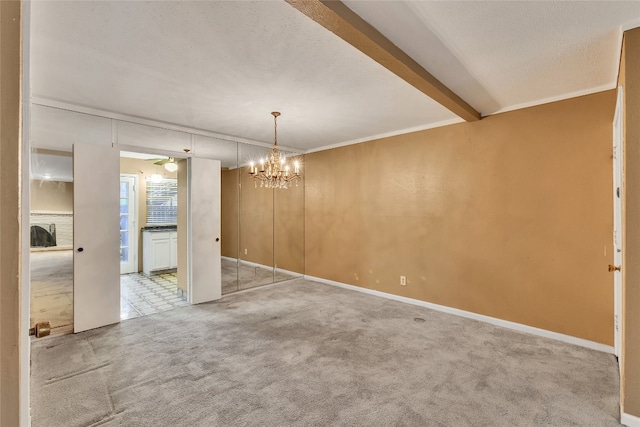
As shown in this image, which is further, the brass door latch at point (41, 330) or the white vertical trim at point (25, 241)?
the brass door latch at point (41, 330)

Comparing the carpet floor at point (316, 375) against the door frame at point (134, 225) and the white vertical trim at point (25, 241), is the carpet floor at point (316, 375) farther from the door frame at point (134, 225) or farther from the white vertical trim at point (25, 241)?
the door frame at point (134, 225)

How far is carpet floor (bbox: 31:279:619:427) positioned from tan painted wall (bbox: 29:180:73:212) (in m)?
1.43

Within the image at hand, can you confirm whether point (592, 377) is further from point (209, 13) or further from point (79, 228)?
point (79, 228)

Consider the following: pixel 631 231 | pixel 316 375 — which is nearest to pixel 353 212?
pixel 316 375

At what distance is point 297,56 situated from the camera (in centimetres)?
237

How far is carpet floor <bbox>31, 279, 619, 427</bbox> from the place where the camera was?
2047 millimetres

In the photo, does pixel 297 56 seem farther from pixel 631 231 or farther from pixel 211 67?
pixel 631 231

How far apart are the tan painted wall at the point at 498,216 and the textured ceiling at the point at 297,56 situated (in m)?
0.45

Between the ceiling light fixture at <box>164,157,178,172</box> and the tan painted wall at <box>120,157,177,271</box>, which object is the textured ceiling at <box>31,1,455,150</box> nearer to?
the ceiling light fixture at <box>164,157,178,172</box>

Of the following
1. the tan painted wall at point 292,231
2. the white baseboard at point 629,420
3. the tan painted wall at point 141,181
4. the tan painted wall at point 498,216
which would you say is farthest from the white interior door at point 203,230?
the white baseboard at point 629,420

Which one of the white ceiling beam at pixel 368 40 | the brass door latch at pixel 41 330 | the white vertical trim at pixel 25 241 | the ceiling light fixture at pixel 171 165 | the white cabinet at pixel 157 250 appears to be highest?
the white ceiling beam at pixel 368 40

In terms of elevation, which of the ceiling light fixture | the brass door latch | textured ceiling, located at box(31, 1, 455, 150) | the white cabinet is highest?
textured ceiling, located at box(31, 1, 455, 150)

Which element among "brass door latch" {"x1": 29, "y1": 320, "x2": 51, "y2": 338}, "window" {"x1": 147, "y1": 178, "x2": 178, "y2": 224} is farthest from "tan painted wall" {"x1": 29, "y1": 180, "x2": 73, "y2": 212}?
"brass door latch" {"x1": 29, "y1": 320, "x2": 51, "y2": 338}

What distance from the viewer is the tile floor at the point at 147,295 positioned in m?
4.09
